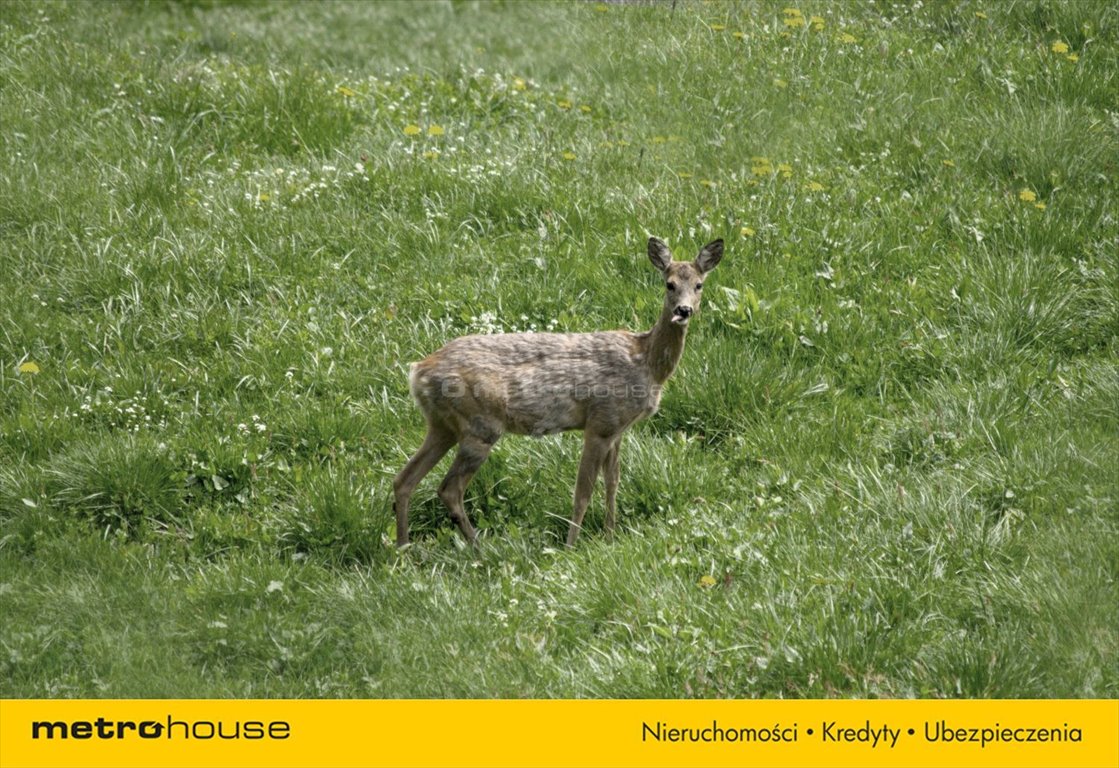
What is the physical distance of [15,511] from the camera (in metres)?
8.52

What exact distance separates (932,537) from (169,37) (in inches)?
425

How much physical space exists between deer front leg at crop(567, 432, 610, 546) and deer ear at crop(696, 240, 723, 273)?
1.12 meters

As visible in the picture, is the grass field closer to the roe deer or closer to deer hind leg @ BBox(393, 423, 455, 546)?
deer hind leg @ BBox(393, 423, 455, 546)

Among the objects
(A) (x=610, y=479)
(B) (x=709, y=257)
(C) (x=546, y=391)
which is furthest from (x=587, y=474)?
(B) (x=709, y=257)

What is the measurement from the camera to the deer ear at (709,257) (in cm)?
816

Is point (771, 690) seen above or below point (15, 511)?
above

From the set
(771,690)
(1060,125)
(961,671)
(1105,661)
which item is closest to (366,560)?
(771,690)

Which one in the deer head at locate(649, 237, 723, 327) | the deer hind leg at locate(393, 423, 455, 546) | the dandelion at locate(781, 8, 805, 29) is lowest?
the deer hind leg at locate(393, 423, 455, 546)

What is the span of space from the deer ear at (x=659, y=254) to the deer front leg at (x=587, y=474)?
1046mm

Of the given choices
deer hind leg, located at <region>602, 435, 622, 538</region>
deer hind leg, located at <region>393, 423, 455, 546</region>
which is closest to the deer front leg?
deer hind leg, located at <region>602, 435, 622, 538</region>

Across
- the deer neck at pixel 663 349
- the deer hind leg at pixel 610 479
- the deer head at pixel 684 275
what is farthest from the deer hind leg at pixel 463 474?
the deer head at pixel 684 275

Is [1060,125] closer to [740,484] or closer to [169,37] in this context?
[740,484]

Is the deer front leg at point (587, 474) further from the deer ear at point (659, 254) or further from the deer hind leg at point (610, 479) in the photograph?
the deer ear at point (659, 254)

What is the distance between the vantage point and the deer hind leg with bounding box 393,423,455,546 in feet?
27.3
